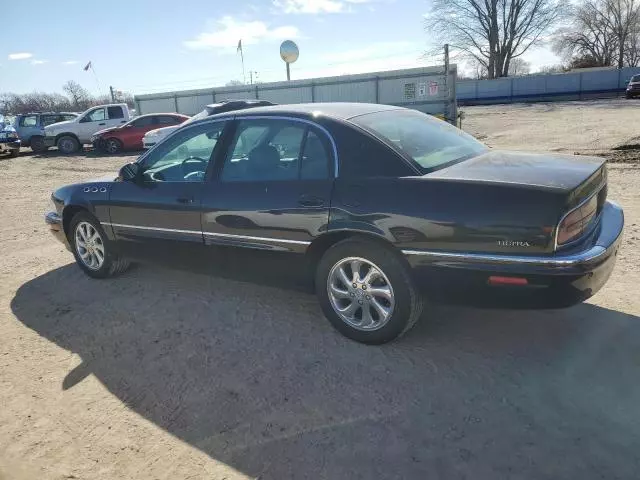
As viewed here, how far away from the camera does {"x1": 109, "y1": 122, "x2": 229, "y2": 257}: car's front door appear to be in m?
3.96

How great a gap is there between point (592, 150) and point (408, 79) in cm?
797

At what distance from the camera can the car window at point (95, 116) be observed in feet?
66.7

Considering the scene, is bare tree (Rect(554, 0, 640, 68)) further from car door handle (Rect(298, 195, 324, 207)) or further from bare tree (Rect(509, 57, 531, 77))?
car door handle (Rect(298, 195, 324, 207))

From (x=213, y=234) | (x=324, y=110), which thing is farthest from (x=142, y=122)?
(x=324, y=110)

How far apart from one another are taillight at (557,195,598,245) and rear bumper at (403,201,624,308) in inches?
3.8

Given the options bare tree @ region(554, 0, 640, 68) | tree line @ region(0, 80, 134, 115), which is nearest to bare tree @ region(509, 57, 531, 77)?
bare tree @ region(554, 0, 640, 68)

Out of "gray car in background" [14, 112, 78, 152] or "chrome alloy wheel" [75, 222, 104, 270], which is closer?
"chrome alloy wheel" [75, 222, 104, 270]

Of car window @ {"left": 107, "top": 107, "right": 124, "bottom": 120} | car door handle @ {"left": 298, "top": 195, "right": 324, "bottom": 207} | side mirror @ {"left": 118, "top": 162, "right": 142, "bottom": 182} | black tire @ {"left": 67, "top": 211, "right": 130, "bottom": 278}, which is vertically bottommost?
black tire @ {"left": 67, "top": 211, "right": 130, "bottom": 278}

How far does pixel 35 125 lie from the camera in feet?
70.0

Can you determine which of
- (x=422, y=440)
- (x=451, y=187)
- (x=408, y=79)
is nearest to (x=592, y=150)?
(x=408, y=79)

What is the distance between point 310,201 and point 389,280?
747 mm

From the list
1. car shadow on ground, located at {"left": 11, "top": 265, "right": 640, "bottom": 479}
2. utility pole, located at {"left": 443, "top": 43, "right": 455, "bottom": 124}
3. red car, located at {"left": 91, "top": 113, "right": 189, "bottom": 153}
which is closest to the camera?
car shadow on ground, located at {"left": 11, "top": 265, "right": 640, "bottom": 479}

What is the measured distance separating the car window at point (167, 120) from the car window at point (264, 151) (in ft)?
50.6

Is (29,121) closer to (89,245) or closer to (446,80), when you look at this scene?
(446,80)
